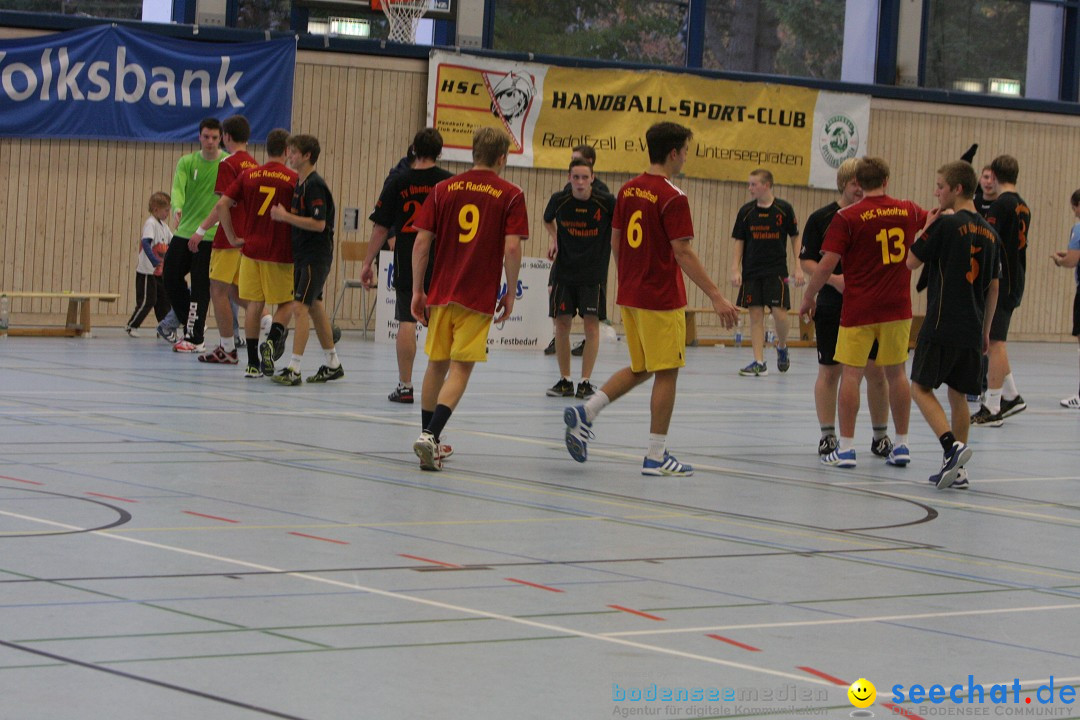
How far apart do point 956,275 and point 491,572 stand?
4405mm

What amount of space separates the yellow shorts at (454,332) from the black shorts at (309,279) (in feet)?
14.7

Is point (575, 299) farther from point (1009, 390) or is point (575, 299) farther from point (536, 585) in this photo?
point (536, 585)

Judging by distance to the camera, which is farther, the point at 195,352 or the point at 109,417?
the point at 195,352

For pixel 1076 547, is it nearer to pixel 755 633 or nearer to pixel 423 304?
pixel 755 633

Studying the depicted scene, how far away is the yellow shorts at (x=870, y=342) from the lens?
916 centimetres

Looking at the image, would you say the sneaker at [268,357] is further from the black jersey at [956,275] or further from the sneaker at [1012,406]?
the sneaker at [1012,406]

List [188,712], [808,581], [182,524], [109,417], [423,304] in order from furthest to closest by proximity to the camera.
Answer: [109,417] → [423,304] → [182,524] → [808,581] → [188,712]

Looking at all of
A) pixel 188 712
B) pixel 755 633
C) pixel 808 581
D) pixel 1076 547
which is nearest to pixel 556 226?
pixel 1076 547

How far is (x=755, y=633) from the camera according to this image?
4715 mm

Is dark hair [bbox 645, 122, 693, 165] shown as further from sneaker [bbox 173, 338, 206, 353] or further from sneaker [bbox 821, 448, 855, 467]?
sneaker [bbox 173, 338, 206, 353]

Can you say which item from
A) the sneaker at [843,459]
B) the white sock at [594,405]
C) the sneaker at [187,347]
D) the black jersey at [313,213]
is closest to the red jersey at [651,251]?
the white sock at [594,405]

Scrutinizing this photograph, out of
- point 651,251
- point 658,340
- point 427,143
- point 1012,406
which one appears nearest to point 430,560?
point 658,340

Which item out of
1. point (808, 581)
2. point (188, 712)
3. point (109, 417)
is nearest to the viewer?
point (188, 712)

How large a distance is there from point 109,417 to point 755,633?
6027 millimetres
